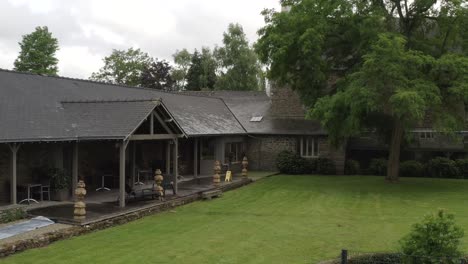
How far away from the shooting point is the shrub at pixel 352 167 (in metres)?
30.2

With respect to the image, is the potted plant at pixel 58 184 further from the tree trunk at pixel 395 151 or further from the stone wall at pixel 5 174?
the tree trunk at pixel 395 151

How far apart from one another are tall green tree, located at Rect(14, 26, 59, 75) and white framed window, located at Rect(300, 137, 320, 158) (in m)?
30.6

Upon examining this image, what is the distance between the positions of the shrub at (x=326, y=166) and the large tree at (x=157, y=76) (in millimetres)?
31221

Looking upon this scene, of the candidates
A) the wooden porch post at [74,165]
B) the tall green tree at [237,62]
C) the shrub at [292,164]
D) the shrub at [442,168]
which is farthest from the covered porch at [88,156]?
the tall green tree at [237,62]

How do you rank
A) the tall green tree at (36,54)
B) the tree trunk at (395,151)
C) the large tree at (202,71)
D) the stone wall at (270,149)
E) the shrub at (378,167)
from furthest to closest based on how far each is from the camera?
the large tree at (202,71)
the tall green tree at (36,54)
the stone wall at (270,149)
the shrub at (378,167)
the tree trunk at (395,151)

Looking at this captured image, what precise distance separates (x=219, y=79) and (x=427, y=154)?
29.8 m

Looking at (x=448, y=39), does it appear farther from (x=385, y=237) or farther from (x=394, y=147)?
(x=385, y=237)

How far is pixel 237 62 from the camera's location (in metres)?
54.6

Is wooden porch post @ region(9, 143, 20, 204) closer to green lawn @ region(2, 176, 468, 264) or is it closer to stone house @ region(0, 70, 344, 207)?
stone house @ region(0, 70, 344, 207)

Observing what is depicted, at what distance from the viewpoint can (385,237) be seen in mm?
13258

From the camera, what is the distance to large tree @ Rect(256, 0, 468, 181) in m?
20.6

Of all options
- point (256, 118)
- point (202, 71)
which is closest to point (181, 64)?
point (202, 71)

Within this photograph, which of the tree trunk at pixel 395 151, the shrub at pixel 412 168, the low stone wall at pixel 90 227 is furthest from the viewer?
the shrub at pixel 412 168

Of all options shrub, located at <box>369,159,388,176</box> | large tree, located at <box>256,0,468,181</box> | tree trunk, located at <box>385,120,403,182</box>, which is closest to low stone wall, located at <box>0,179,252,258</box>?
large tree, located at <box>256,0,468,181</box>
